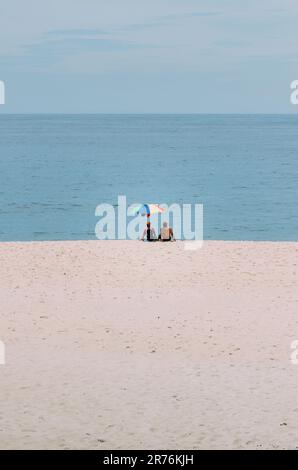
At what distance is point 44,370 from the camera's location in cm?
1256

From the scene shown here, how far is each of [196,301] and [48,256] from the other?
7.52 metres

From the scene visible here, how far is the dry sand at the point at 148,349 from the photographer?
9789 millimetres

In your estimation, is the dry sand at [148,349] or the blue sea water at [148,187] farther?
the blue sea water at [148,187]

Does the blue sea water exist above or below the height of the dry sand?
above

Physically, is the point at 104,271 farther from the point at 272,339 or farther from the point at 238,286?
the point at 272,339

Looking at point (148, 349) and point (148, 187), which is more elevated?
point (148, 187)

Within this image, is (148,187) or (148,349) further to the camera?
(148,187)

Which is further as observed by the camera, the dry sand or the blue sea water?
the blue sea water

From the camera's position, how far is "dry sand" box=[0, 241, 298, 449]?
9.79 metres

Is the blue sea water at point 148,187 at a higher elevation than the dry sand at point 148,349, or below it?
higher

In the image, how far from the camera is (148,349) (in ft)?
46.4
